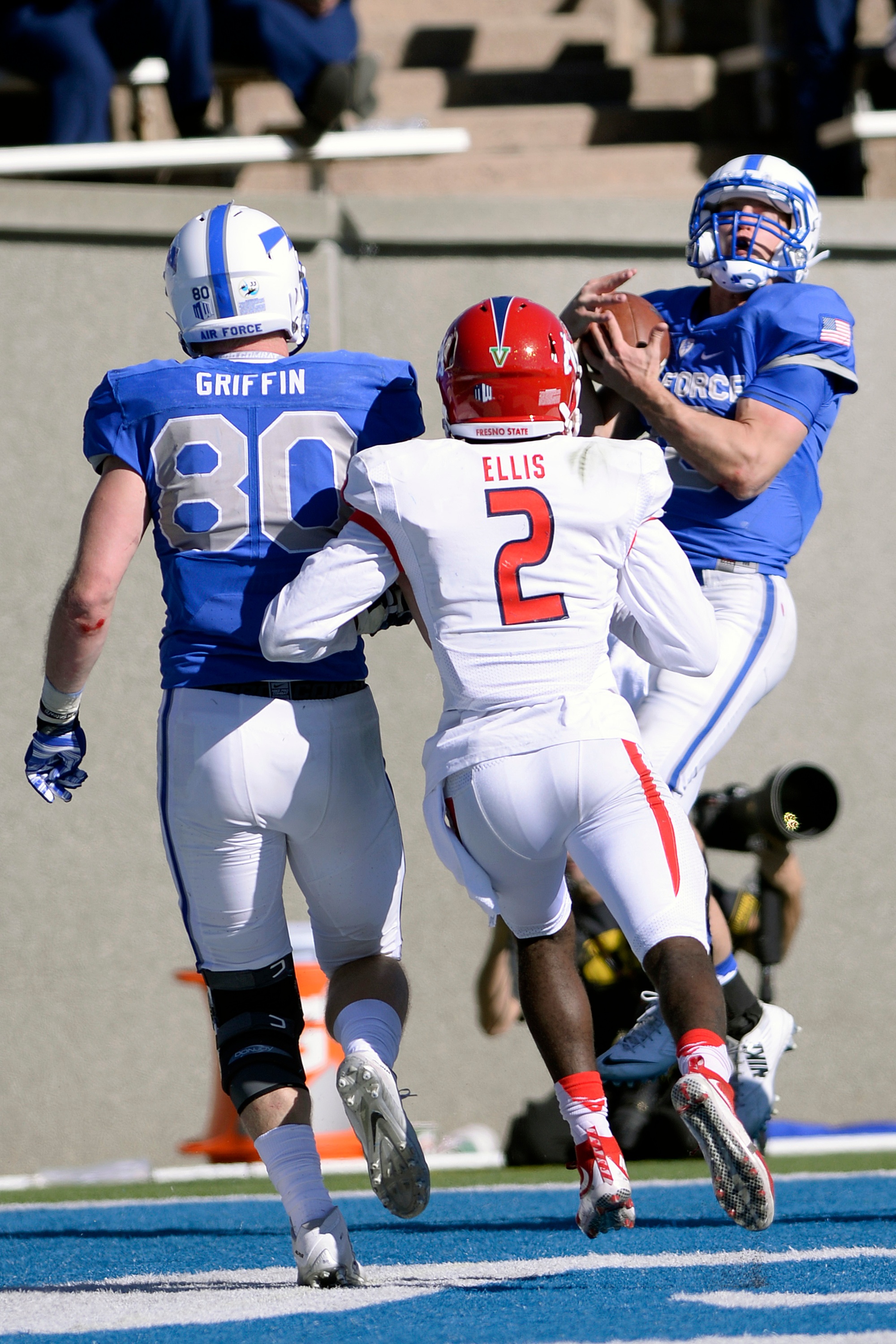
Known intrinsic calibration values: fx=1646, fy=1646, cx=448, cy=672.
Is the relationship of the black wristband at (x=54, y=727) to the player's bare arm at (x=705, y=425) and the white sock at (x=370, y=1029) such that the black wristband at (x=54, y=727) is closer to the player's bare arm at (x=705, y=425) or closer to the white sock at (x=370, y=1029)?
the white sock at (x=370, y=1029)

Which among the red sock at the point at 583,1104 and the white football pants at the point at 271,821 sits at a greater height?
the white football pants at the point at 271,821

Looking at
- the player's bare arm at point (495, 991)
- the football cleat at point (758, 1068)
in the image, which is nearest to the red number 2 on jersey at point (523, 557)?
the football cleat at point (758, 1068)

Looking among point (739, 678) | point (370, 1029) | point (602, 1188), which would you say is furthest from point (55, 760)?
point (739, 678)

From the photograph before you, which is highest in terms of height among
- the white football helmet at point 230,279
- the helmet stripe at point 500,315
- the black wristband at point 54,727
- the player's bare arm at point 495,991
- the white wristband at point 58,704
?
the white football helmet at point 230,279

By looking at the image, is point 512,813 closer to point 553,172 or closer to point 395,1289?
point 395,1289

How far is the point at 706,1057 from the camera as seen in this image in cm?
272

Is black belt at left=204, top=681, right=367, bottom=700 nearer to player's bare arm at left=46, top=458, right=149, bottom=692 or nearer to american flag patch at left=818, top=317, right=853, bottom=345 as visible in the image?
player's bare arm at left=46, top=458, right=149, bottom=692

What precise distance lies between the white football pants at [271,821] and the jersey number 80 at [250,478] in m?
0.31

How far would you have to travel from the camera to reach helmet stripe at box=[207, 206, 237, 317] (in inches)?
126

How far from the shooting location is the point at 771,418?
381 cm

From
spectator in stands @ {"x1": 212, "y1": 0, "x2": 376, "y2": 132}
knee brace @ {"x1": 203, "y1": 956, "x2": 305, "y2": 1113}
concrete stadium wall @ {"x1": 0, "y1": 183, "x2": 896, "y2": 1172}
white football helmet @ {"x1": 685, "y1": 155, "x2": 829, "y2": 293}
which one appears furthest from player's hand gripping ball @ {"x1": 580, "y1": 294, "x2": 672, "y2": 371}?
spectator in stands @ {"x1": 212, "y1": 0, "x2": 376, "y2": 132}

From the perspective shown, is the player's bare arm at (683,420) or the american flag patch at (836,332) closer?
the player's bare arm at (683,420)

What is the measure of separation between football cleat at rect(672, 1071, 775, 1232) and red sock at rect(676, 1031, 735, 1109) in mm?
22

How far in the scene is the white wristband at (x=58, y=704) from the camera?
10.6 ft
